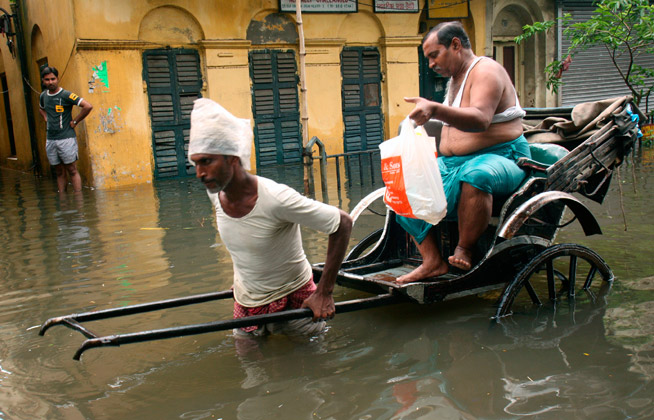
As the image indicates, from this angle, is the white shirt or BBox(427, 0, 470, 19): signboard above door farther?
BBox(427, 0, 470, 19): signboard above door

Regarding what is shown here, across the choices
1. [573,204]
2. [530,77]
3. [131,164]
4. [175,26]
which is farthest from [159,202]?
[530,77]

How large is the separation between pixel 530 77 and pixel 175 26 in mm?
9488

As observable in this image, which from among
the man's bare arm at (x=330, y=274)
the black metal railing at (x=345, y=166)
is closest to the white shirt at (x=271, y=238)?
the man's bare arm at (x=330, y=274)

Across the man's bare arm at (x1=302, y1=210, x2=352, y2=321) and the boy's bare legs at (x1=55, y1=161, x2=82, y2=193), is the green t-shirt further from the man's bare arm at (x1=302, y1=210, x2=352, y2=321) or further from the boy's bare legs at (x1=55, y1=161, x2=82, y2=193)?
the man's bare arm at (x1=302, y1=210, x2=352, y2=321)

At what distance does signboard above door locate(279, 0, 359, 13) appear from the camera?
13289mm

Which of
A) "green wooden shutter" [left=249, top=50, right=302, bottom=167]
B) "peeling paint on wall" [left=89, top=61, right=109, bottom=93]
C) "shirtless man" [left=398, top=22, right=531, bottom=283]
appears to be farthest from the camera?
"green wooden shutter" [left=249, top=50, right=302, bottom=167]

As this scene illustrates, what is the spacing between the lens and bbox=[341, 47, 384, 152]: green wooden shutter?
47.3 ft

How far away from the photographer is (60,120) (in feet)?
34.6

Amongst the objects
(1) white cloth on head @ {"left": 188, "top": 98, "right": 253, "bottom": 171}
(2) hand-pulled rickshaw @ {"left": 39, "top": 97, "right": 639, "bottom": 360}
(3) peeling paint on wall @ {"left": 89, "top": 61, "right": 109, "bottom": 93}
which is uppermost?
(3) peeling paint on wall @ {"left": 89, "top": 61, "right": 109, "bottom": 93}

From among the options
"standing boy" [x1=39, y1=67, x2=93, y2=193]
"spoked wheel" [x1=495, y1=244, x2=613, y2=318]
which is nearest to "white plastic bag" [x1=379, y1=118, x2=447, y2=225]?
"spoked wheel" [x1=495, y1=244, x2=613, y2=318]

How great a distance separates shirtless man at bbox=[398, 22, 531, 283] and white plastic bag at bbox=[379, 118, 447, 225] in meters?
0.17

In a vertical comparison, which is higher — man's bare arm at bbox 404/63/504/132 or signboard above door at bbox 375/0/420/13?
signboard above door at bbox 375/0/420/13

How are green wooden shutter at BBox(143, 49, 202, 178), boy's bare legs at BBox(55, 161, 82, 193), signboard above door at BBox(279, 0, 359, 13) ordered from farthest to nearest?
signboard above door at BBox(279, 0, 359, 13), green wooden shutter at BBox(143, 49, 202, 178), boy's bare legs at BBox(55, 161, 82, 193)

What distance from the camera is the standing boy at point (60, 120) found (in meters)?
10.3
